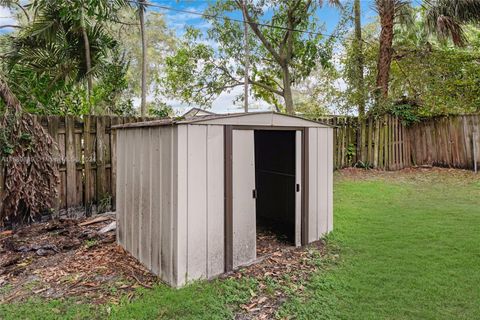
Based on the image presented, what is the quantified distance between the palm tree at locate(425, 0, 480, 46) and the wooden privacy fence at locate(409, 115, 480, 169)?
2.00 metres

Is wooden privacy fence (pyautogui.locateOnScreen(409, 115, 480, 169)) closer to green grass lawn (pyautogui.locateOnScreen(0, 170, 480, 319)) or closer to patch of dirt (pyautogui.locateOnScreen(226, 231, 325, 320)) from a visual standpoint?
green grass lawn (pyautogui.locateOnScreen(0, 170, 480, 319))

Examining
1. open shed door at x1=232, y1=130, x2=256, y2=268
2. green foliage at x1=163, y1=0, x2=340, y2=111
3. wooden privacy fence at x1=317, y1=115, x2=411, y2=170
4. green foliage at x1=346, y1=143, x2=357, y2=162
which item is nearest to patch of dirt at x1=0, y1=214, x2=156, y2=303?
open shed door at x1=232, y1=130, x2=256, y2=268

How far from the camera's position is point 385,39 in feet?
31.9

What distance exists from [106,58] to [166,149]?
5024 mm

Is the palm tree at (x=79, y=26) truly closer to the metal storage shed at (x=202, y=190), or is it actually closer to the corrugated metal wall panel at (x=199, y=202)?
the metal storage shed at (x=202, y=190)

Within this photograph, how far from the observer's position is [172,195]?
314 centimetres

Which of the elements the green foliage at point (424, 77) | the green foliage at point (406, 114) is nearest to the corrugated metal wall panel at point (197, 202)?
the green foliage at point (424, 77)

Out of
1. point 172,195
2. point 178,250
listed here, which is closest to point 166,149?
point 172,195

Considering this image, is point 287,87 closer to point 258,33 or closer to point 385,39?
point 258,33

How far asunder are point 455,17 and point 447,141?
3.08 metres

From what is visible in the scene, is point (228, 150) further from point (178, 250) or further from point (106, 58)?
point (106, 58)

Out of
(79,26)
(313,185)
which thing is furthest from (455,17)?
(79,26)

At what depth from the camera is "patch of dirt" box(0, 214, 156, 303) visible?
3111 mm

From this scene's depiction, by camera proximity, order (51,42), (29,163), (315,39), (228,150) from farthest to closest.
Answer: (315,39) < (51,42) < (29,163) < (228,150)
